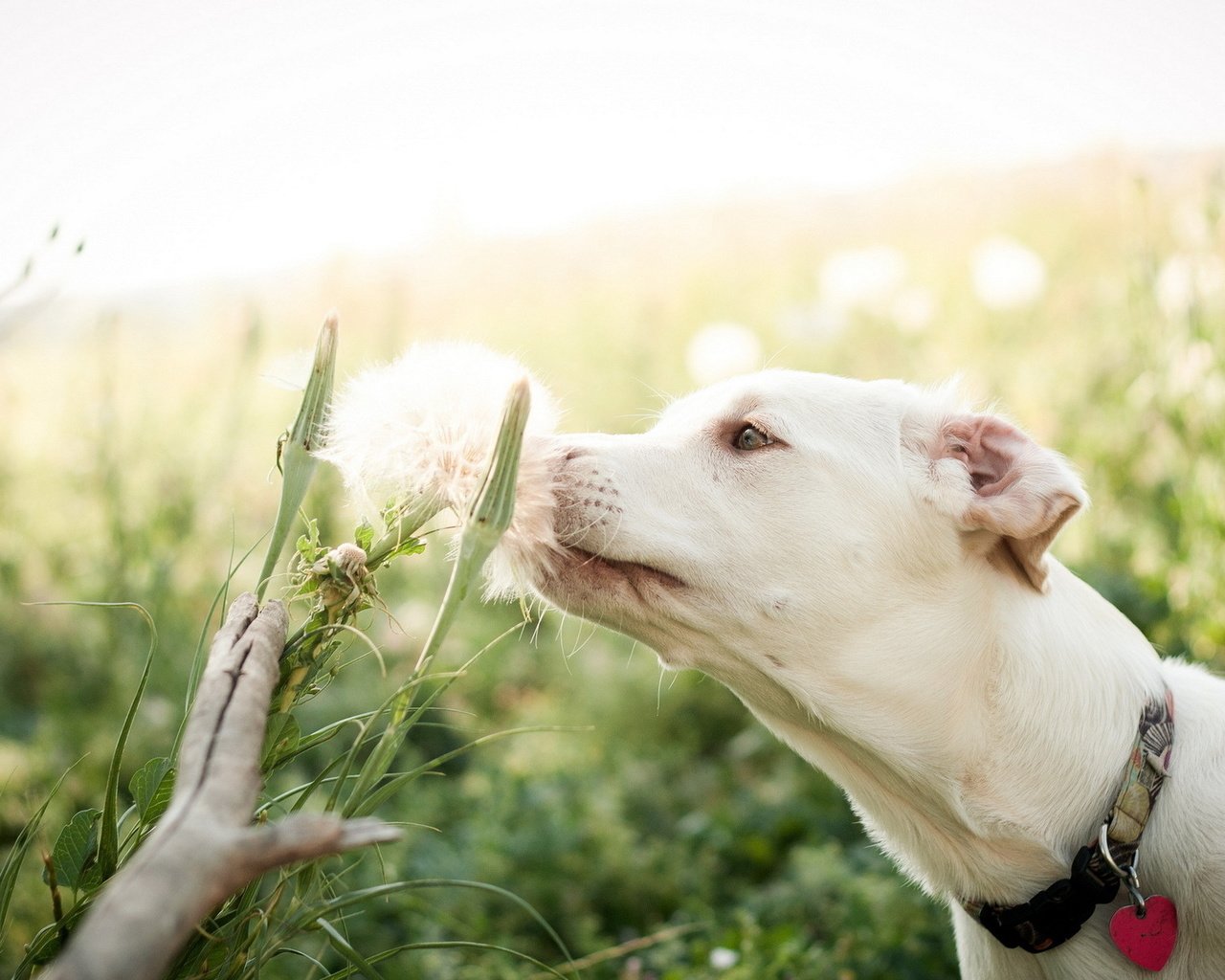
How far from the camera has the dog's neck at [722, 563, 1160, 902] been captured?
1847mm

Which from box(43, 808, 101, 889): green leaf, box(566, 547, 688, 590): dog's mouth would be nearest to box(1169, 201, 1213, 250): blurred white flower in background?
box(566, 547, 688, 590): dog's mouth

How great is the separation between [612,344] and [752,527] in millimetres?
5935

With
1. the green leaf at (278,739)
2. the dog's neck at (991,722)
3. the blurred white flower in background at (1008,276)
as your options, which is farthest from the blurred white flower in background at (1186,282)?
the green leaf at (278,739)

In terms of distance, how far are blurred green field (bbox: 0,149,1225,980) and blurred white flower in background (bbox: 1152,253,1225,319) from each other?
19 mm

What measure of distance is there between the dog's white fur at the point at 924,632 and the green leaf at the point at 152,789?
666mm

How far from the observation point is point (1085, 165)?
11.1 m

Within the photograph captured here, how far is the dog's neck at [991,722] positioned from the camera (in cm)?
185

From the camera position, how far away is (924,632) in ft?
6.22

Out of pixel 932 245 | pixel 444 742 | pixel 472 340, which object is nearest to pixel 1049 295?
pixel 932 245

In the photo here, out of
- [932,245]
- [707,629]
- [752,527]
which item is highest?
[752,527]

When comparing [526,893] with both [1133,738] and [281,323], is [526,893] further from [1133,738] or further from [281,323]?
[281,323]

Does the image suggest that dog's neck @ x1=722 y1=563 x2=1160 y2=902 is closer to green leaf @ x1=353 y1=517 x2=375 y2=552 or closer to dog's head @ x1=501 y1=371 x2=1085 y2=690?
dog's head @ x1=501 y1=371 x2=1085 y2=690

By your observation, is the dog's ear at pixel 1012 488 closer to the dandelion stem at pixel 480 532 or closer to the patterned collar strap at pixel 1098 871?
the patterned collar strap at pixel 1098 871

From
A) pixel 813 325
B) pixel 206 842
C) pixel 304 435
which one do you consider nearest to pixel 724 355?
pixel 813 325
